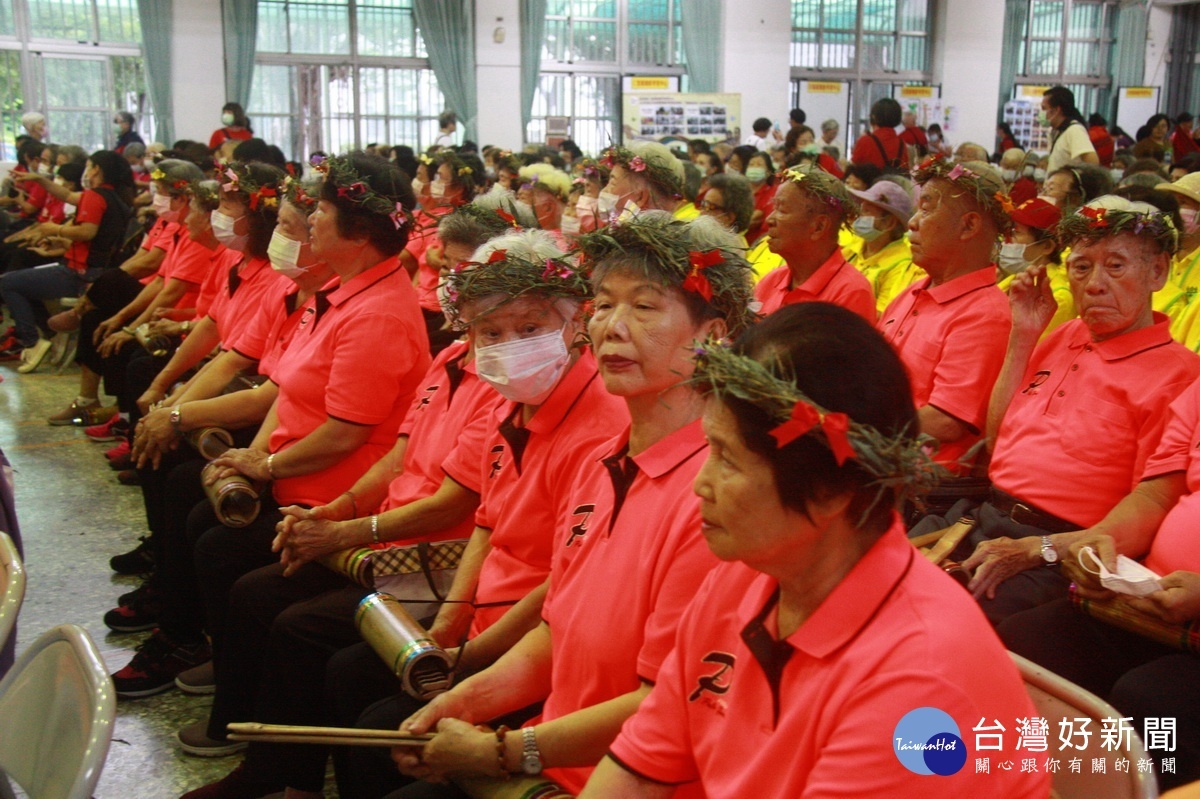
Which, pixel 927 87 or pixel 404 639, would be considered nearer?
pixel 404 639

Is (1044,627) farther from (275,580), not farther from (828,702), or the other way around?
(275,580)

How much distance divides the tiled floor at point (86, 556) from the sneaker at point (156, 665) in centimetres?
4

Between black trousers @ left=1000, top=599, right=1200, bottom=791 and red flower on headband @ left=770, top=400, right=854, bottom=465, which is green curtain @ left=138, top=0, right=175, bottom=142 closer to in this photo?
black trousers @ left=1000, top=599, right=1200, bottom=791

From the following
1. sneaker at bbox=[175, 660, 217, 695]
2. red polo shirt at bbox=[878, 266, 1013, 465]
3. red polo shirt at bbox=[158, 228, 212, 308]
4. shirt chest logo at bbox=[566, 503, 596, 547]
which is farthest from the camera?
red polo shirt at bbox=[158, 228, 212, 308]

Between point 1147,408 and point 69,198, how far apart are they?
8088 millimetres

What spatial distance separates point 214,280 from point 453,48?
11.0 meters

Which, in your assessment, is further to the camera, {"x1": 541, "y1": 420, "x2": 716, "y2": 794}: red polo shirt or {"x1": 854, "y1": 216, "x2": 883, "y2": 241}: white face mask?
{"x1": 854, "y1": 216, "x2": 883, "y2": 241}: white face mask

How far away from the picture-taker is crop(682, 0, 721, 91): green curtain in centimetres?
1605

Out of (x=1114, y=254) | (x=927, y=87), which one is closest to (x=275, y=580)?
(x=1114, y=254)

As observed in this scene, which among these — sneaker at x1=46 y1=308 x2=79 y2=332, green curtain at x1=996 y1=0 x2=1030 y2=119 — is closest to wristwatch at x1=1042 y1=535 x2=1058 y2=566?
sneaker at x1=46 y1=308 x2=79 y2=332

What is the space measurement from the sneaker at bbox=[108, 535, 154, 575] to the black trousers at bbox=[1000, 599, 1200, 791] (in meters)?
3.30

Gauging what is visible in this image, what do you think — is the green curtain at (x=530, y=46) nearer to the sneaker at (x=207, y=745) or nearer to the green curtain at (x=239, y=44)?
the green curtain at (x=239, y=44)

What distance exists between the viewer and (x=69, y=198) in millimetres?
8297

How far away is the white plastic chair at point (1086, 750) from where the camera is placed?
1.36m
